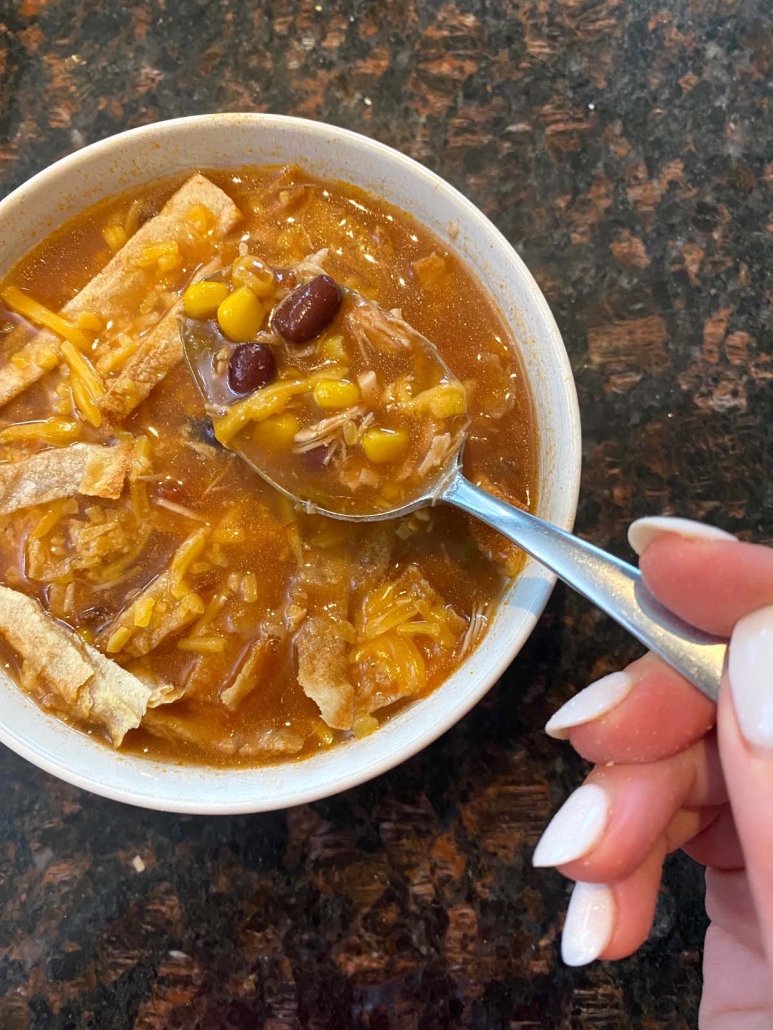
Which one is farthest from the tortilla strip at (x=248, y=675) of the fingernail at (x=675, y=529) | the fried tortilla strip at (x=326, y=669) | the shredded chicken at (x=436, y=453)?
the fingernail at (x=675, y=529)

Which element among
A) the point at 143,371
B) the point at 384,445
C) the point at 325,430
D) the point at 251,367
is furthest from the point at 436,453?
Answer: the point at 143,371

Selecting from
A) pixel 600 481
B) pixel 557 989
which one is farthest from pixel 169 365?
pixel 557 989

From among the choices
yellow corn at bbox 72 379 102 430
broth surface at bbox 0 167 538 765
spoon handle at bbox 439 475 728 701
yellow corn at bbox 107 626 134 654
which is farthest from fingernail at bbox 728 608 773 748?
yellow corn at bbox 72 379 102 430

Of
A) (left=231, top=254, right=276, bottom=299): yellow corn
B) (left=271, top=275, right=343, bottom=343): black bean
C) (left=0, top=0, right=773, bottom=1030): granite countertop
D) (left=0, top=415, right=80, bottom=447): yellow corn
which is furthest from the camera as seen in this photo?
(left=0, top=0, right=773, bottom=1030): granite countertop

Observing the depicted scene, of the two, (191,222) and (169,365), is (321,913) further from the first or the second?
(191,222)

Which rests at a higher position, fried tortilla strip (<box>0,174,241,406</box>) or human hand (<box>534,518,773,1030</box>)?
→ fried tortilla strip (<box>0,174,241,406</box>)

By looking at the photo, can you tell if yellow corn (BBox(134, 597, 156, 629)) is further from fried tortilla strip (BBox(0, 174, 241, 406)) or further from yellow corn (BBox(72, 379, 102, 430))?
fried tortilla strip (BBox(0, 174, 241, 406))

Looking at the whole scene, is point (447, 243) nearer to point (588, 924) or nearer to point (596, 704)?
point (596, 704)

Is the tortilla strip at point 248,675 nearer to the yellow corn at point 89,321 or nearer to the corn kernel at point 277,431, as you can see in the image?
the corn kernel at point 277,431
